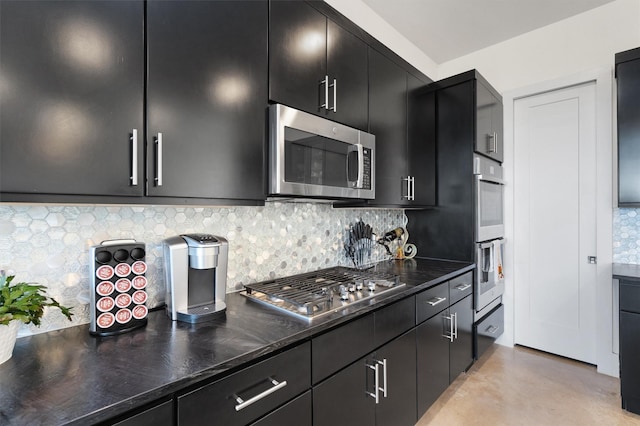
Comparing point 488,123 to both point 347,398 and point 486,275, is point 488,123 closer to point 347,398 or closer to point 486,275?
point 486,275

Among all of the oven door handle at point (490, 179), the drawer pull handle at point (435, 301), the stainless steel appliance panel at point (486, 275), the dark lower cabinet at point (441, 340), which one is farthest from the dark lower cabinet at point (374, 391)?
the oven door handle at point (490, 179)

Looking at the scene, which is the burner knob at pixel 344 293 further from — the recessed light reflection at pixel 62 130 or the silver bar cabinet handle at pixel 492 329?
the silver bar cabinet handle at pixel 492 329

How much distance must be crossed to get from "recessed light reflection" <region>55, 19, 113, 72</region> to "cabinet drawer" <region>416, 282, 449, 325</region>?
1.71 metres

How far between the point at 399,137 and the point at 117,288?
1889 mm

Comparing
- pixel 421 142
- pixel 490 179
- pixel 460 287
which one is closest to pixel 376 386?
pixel 460 287

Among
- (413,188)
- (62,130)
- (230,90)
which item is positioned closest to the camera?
(62,130)

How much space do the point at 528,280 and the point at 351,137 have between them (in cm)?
236

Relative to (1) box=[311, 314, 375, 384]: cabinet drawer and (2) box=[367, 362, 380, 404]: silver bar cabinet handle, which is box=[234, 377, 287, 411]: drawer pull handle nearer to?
(1) box=[311, 314, 375, 384]: cabinet drawer

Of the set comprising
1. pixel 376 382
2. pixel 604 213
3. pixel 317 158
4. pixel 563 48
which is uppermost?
pixel 563 48

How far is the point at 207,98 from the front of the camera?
3.91 ft

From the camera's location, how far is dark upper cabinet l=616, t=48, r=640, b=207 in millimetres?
2184

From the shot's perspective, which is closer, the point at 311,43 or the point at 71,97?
the point at 71,97

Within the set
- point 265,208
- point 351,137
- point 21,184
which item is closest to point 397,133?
point 351,137

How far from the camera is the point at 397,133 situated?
2.24 metres
